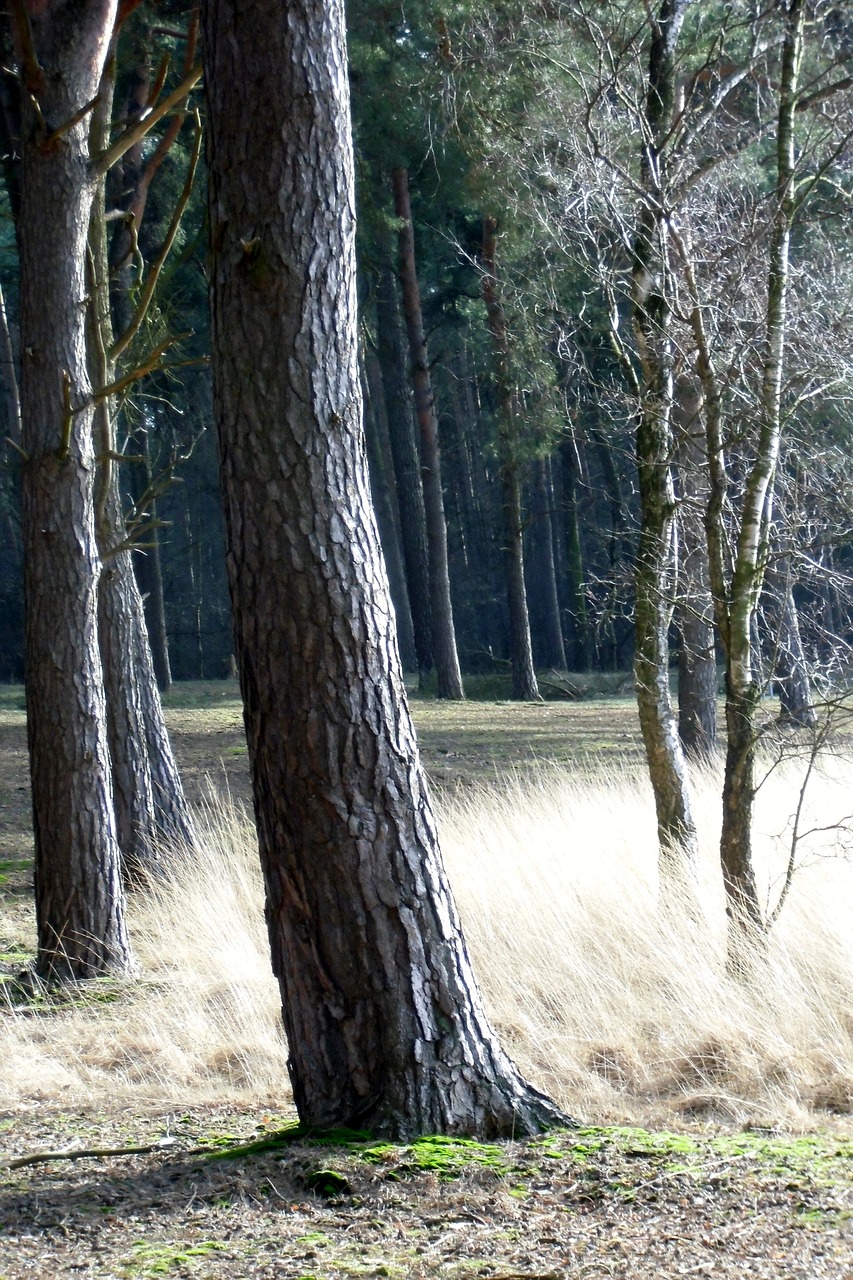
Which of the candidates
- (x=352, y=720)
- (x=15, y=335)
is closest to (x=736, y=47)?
(x=352, y=720)

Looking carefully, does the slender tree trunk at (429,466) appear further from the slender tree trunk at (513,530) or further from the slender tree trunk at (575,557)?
the slender tree trunk at (575,557)

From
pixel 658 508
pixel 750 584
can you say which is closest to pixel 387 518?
pixel 658 508

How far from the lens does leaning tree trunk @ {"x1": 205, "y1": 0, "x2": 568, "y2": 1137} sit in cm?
320

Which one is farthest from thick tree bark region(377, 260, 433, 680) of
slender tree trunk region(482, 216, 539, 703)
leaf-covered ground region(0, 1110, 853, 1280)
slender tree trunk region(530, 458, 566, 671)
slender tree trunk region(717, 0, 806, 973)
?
leaf-covered ground region(0, 1110, 853, 1280)

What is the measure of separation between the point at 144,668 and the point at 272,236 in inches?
215

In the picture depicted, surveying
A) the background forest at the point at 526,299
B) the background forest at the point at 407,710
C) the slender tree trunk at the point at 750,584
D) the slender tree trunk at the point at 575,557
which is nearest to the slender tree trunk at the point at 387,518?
the background forest at the point at 526,299

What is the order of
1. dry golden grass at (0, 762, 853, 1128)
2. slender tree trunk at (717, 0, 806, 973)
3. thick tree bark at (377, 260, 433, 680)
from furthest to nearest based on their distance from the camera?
thick tree bark at (377, 260, 433, 680) < slender tree trunk at (717, 0, 806, 973) < dry golden grass at (0, 762, 853, 1128)

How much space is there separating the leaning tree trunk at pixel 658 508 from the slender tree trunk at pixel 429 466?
1321cm

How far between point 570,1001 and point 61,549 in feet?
10.8

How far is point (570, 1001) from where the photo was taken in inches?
207

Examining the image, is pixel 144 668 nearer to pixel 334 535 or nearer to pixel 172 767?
pixel 172 767

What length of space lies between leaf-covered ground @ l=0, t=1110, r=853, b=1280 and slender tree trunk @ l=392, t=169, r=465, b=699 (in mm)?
16745

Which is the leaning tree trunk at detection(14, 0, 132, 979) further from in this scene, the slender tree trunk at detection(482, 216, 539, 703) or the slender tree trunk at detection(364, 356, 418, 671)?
the slender tree trunk at detection(364, 356, 418, 671)

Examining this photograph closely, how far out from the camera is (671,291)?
5.84 meters
